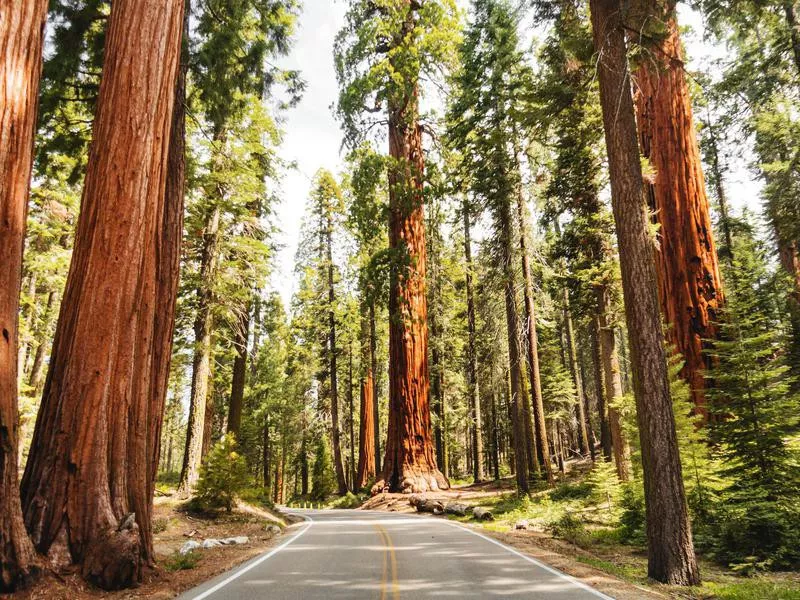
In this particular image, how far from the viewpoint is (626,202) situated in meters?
8.85

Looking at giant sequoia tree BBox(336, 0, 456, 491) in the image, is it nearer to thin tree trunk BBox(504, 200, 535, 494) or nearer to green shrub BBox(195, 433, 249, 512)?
thin tree trunk BBox(504, 200, 535, 494)

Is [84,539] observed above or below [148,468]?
below

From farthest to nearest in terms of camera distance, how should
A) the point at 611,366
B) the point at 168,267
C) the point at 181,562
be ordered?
the point at 611,366, the point at 168,267, the point at 181,562

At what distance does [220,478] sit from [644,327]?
1235 centimetres

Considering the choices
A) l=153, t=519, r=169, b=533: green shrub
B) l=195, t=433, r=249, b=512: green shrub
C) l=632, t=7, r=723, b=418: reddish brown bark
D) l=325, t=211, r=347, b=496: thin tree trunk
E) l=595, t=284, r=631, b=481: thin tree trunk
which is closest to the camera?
l=153, t=519, r=169, b=533: green shrub

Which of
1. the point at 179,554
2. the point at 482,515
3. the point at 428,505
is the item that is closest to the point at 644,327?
the point at 179,554

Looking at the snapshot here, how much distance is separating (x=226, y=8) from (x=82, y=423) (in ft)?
31.8

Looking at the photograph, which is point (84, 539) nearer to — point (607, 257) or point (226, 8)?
point (226, 8)

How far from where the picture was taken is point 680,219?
1362 centimetres

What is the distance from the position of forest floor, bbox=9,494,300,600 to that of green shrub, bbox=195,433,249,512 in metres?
0.42

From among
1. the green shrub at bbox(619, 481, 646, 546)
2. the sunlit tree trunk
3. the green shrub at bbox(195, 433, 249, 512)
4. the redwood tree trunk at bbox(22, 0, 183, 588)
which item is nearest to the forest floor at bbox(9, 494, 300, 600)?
the redwood tree trunk at bbox(22, 0, 183, 588)

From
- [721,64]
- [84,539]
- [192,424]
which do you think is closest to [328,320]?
[192,424]

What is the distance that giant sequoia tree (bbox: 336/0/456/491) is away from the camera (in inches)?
608

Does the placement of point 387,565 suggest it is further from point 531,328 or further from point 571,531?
point 531,328
